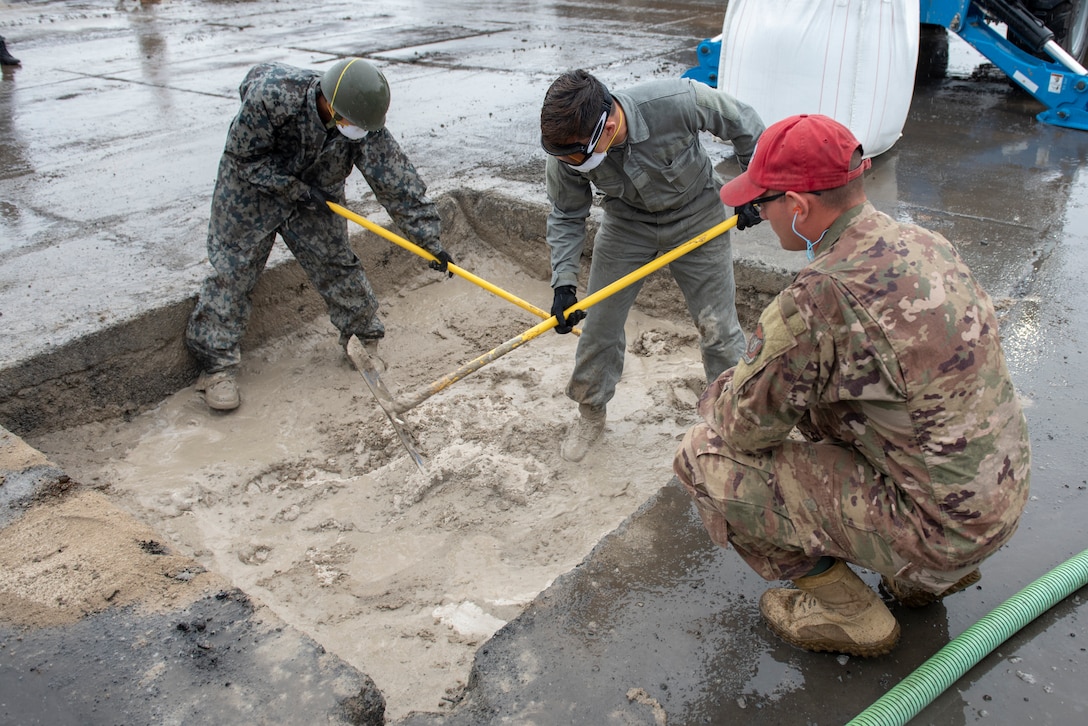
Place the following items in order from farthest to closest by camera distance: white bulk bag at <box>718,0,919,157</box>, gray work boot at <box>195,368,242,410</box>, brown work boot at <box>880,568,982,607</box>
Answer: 1. white bulk bag at <box>718,0,919,157</box>
2. gray work boot at <box>195,368,242,410</box>
3. brown work boot at <box>880,568,982,607</box>

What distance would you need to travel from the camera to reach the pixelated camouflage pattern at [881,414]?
170 centimetres

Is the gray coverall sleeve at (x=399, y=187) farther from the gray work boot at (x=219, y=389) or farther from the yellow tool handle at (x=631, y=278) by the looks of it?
the gray work boot at (x=219, y=389)

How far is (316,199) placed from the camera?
374cm

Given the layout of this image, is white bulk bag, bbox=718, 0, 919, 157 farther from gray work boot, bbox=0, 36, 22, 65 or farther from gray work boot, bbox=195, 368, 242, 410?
gray work boot, bbox=0, 36, 22, 65

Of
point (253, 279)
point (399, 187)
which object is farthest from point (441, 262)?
point (253, 279)

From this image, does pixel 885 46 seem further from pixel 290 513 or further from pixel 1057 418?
pixel 290 513

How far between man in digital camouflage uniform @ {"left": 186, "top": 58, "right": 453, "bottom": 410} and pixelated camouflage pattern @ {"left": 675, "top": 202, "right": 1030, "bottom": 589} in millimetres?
2110

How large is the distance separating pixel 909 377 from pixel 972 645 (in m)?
0.79

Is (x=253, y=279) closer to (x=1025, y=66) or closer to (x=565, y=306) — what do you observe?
(x=565, y=306)

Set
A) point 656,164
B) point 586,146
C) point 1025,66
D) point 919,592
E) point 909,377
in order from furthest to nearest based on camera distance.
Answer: point 1025,66 → point 656,164 → point 586,146 → point 919,592 → point 909,377

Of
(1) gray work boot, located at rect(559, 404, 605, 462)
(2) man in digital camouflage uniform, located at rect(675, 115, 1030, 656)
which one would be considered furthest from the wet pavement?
(1) gray work boot, located at rect(559, 404, 605, 462)

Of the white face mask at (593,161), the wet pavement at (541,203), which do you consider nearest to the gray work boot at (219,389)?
the wet pavement at (541,203)

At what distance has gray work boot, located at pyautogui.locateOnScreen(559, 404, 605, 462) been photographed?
11.7 feet

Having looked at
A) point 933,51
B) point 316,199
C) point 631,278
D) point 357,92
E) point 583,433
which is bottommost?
point 583,433
